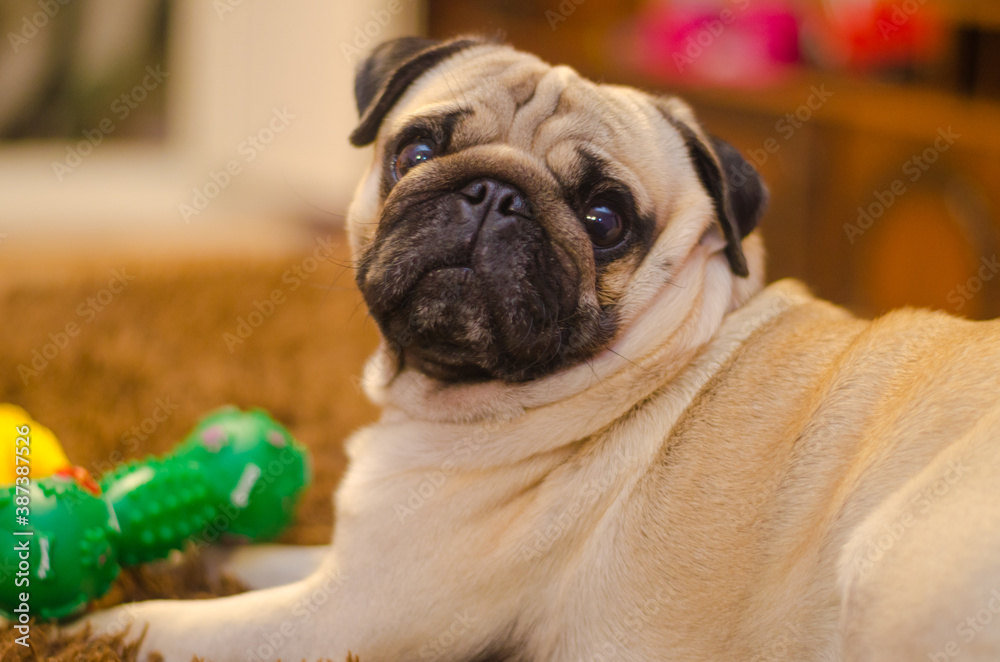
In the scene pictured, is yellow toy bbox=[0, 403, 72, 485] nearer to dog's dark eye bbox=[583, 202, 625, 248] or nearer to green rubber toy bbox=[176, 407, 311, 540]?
green rubber toy bbox=[176, 407, 311, 540]

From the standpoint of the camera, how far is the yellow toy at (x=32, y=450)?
2.17 meters

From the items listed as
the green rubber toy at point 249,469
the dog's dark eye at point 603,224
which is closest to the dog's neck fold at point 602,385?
the dog's dark eye at point 603,224

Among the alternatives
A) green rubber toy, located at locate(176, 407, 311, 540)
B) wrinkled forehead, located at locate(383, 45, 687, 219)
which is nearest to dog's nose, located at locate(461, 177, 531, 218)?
wrinkled forehead, located at locate(383, 45, 687, 219)

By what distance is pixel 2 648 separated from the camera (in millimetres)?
1874

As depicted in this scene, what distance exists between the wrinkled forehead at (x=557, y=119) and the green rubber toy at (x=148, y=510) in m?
0.96

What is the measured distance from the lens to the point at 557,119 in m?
2.15

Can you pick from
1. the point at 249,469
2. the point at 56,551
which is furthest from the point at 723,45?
the point at 56,551

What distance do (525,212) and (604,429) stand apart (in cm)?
51

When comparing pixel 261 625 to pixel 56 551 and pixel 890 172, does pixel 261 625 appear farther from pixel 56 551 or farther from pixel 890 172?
pixel 890 172

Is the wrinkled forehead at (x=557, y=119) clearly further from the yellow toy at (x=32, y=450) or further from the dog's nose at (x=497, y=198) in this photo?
the yellow toy at (x=32, y=450)

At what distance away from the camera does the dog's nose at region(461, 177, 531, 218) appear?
1.95 metres

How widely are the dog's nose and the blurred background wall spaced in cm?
179

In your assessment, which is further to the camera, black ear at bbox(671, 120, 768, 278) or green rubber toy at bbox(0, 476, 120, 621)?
black ear at bbox(671, 120, 768, 278)

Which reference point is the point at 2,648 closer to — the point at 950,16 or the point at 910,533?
the point at 910,533
